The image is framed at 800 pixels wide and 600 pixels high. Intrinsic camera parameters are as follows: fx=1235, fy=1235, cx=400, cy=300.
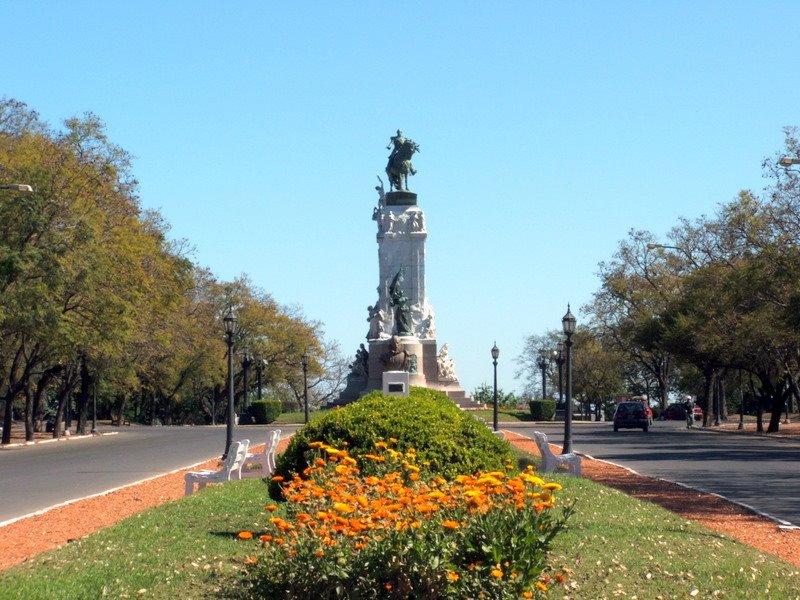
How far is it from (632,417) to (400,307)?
1720 centimetres

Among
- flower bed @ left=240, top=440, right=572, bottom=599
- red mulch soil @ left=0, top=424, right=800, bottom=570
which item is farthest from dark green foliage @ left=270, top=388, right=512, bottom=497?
flower bed @ left=240, top=440, right=572, bottom=599

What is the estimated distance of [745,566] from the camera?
1047cm

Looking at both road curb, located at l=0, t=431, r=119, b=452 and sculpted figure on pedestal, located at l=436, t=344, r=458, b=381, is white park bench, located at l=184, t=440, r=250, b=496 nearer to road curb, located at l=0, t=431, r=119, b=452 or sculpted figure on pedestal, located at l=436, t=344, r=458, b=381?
road curb, located at l=0, t=431, r=119, b=452

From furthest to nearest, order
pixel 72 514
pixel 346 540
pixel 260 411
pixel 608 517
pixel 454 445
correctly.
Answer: pixel 260 411, pixel 72 514, pixel 608 517, pixel 454 445, pixel 346 540

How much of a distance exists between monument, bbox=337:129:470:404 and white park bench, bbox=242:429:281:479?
1653 inches

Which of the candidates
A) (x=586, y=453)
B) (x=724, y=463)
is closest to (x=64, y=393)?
(x=586, y=453)

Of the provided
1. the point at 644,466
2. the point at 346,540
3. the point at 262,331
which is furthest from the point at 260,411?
the point at 346,540

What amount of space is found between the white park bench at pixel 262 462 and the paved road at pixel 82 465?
7.43ft

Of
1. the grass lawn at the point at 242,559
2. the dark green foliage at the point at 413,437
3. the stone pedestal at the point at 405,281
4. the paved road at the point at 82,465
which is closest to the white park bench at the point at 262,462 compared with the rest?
the paved road at the point at 82,465

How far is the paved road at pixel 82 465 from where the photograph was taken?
2078 cm

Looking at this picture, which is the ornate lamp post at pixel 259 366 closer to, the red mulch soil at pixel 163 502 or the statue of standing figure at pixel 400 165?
the statue of standing figure at pixel 400 165

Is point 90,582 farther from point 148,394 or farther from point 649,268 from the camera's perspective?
point 148,394

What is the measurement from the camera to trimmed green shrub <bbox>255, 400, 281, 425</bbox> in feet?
226

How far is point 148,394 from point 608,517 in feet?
239
